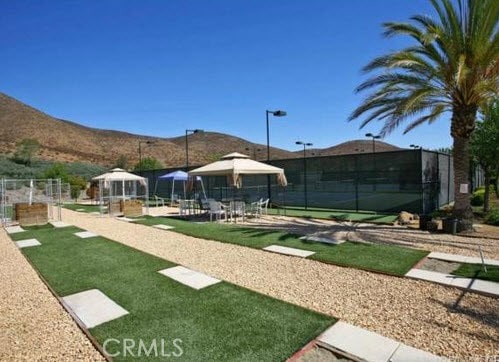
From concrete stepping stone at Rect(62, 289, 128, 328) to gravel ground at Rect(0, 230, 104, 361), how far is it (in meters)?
0.13

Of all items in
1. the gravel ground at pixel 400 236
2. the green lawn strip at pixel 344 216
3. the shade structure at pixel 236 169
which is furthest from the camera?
the green lawn strip at pixel 344 216

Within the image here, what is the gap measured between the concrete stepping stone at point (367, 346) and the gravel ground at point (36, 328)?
90.6 inches

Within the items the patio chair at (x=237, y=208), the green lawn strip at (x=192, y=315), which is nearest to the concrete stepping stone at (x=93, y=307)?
the green lawn strip at (x=192, y=315)

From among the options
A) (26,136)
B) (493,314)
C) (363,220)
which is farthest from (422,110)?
(26,136)

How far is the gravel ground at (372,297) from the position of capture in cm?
344

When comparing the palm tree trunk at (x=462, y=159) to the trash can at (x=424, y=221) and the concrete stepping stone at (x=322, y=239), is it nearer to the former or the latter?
the trash can at (x=424, y=221)

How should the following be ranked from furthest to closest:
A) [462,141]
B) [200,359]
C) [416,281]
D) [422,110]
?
1. [422,110]
2. [462,141]
3. [416,281]
4. [200,359]

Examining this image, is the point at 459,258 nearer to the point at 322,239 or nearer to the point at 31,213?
the point at 322,239

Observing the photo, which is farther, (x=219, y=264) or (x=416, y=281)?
(x=219, y=264)

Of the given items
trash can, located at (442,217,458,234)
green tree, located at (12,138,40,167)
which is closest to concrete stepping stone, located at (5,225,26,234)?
trash can, located at (442,217,458,234)

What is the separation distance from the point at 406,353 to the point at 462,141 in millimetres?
7712

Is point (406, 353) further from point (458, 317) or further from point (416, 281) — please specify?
point (416, 281)

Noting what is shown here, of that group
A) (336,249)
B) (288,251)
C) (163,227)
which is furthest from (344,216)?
(163,227)

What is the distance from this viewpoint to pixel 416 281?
16.8ft
